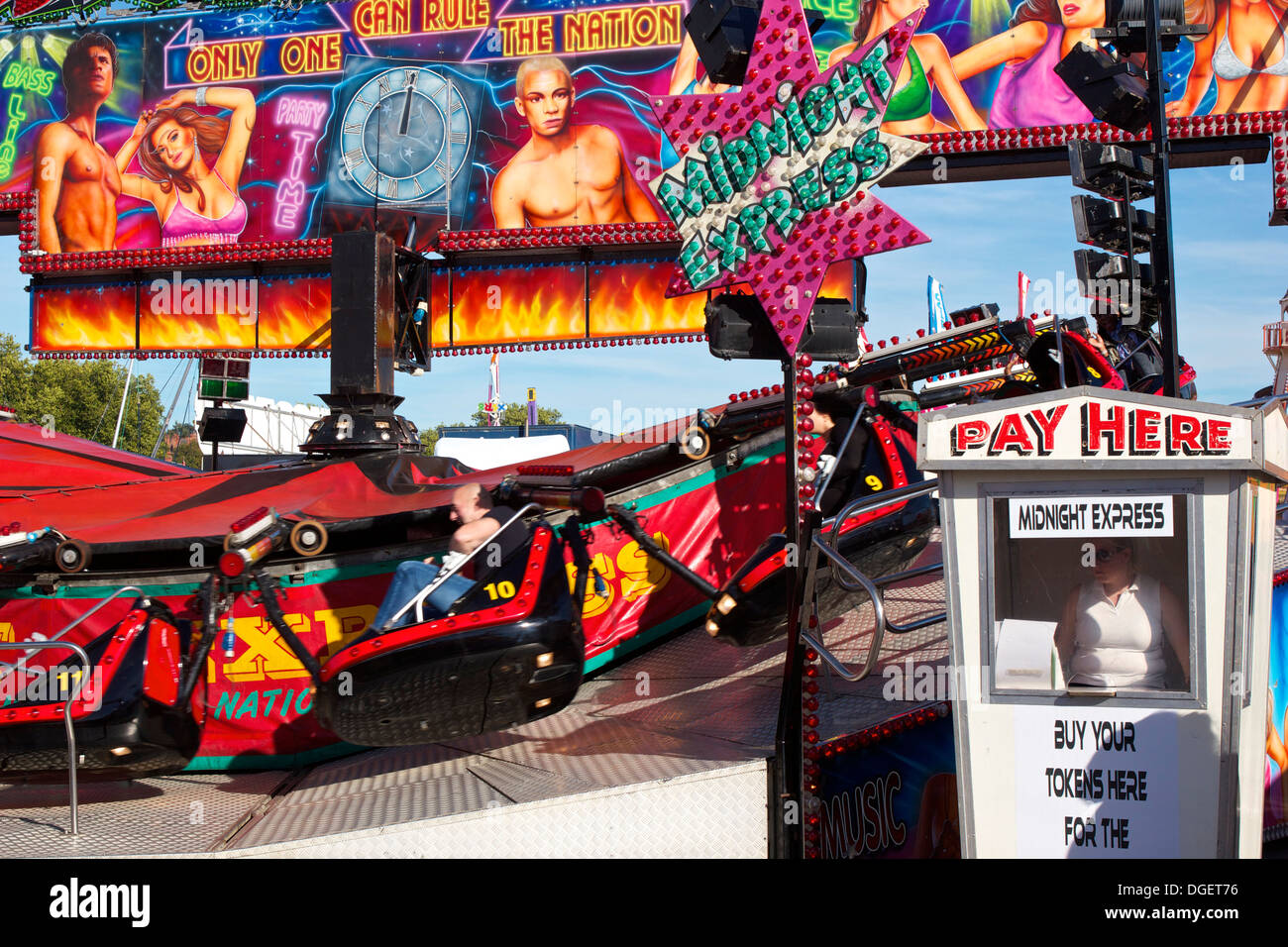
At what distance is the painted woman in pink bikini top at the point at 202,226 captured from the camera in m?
14.1

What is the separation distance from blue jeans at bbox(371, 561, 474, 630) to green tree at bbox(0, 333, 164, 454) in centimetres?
4112

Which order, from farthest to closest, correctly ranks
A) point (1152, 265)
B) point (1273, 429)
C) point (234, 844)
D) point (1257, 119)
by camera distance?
point (1257, 119) → point (1152, 265) → point (234, 844) → point (1273, 429)

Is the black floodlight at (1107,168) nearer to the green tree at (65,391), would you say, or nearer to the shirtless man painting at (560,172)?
the shirtless man painting at (560,172)

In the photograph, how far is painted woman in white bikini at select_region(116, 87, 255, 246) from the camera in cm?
1416

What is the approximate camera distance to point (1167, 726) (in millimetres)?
3803

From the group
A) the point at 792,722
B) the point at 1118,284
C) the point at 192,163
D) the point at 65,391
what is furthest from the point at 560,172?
the point at 65,391

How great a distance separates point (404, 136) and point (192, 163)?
3.05 metres

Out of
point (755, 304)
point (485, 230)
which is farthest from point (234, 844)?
point (485, 230)

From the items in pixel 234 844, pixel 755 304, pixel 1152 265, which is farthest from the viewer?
pixel 1152 265

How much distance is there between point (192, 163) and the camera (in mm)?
14297

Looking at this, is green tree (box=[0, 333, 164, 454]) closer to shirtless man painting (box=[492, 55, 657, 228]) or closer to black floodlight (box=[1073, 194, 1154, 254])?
shirtless man painting (box=[492, 55, 657, 228])

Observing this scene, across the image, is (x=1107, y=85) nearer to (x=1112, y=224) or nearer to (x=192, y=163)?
(x=1112, y=224)
